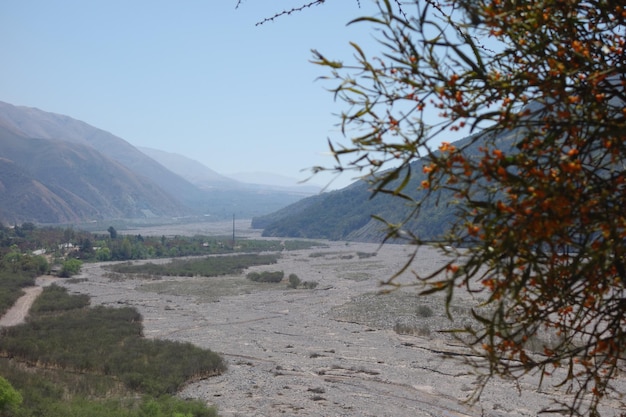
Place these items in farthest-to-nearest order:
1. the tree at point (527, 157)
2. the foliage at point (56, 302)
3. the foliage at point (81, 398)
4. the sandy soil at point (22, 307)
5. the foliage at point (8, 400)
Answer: the foliage at point (56, 302) → the sandy soil at point (22, 307) → the foliage at point (81, 398) → the foliage at point (8, 400) → the tree at point (527, 157)

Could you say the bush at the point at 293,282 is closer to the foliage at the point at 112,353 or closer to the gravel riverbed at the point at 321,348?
the gravel riverbed at the point at 321,348

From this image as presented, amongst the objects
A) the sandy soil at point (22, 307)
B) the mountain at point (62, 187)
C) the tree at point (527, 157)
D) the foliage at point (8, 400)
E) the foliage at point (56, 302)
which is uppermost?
the mountain at point (62, 187)

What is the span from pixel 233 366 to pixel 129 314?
10.8 metres

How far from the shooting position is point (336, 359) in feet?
63.0

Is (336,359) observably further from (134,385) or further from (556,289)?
(556,289)

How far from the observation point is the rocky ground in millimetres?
14680

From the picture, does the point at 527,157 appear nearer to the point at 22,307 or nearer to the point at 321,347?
the point at 321,347

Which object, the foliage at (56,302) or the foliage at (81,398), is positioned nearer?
the foliage at (81,398)

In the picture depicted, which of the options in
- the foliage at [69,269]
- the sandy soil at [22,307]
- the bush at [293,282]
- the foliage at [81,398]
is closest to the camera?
the foliage at [81,398]

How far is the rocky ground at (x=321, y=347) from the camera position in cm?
1468

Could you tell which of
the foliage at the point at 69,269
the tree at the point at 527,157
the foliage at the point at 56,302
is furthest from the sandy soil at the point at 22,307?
the tree at the point at 527,157

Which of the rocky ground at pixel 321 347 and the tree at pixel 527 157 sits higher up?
the tree at pixel 527 157

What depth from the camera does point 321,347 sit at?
21.1 metres

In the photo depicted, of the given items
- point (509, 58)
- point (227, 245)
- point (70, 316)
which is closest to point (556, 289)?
point (509, 58)
